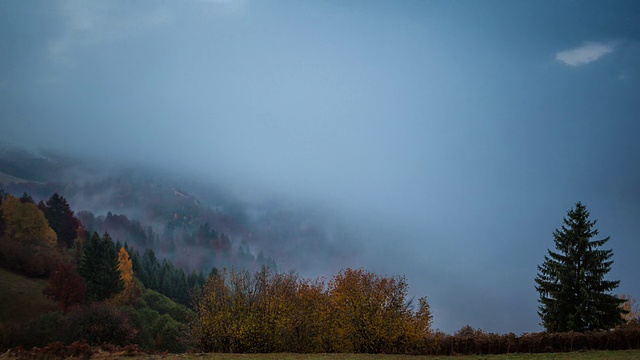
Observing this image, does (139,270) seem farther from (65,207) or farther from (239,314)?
(239,314)

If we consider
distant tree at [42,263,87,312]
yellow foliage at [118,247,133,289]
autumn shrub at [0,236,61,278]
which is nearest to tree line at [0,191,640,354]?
distant tree at [42,263,87,312]

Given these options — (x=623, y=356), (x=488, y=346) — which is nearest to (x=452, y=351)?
(x=488, y=346)

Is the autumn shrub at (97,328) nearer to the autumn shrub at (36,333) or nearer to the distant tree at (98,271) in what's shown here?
the autumn shrub at (36,333)

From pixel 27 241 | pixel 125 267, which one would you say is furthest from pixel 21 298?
pixel 125 267

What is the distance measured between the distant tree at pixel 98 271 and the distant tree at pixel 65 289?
7537mm

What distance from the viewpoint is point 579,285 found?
173 feet

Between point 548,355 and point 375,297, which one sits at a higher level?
point 375,297

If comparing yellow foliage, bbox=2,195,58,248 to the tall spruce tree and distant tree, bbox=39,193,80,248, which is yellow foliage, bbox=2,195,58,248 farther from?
the tall spruce tree

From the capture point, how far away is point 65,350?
106 ft

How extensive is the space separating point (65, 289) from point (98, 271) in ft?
44.5

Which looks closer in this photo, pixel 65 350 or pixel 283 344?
pixel 65 350

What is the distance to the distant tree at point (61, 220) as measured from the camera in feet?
513

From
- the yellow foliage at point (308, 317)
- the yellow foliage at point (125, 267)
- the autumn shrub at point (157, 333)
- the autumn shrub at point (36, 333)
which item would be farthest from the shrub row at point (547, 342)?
the yellow foliage at point (125, 267)

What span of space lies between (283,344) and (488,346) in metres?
18.3
